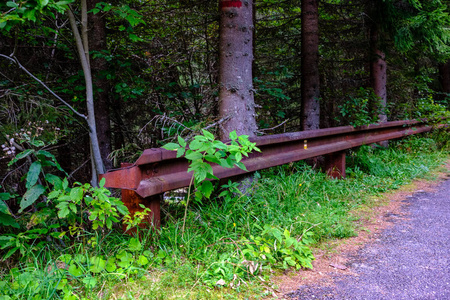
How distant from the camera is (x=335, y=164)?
560cm

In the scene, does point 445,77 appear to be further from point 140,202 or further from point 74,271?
point 74,271

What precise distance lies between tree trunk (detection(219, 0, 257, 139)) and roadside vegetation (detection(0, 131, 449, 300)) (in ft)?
3.26

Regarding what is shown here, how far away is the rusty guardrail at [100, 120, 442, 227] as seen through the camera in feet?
8.98

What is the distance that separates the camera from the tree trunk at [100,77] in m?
5.89

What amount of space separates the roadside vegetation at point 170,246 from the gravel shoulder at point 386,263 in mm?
165

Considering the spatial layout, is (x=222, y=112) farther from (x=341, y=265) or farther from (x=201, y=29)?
(x=201, y=29)

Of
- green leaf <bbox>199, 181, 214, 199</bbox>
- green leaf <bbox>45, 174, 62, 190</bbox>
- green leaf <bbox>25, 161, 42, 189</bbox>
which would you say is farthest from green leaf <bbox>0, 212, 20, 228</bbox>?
green leaf <bbox>199, 181, 214, 199</bbox>

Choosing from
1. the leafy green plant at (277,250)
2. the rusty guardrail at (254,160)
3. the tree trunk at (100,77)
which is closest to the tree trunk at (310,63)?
the rusty guardrail at (254,160)

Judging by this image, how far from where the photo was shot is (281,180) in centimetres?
468

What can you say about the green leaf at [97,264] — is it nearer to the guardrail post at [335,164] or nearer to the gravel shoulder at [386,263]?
the gravel shoulder at [386,263]

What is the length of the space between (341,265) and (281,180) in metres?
2.04

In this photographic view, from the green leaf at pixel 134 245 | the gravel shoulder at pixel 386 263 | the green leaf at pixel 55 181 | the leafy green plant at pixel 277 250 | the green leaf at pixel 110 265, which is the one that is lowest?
the gravel shoulder at pixel 386 263

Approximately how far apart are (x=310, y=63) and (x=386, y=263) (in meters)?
5.46

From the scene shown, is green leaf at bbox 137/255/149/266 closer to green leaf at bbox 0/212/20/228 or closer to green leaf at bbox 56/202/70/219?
green leaf at bbox 56/202/70/219
